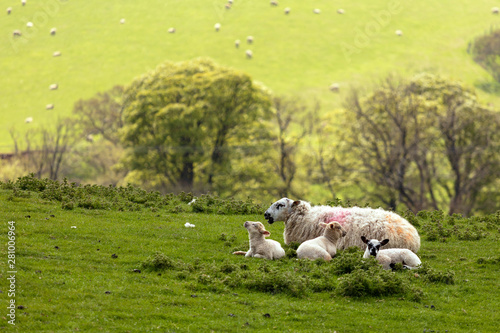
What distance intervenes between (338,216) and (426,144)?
45.5 meters

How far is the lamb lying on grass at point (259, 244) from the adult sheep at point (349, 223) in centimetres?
224

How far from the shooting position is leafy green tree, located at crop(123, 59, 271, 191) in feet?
197

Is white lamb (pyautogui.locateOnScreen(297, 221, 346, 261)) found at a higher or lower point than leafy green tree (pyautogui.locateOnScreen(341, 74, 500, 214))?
lower

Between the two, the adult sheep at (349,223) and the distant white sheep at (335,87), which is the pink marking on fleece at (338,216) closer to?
the adult sheep at (349,223)

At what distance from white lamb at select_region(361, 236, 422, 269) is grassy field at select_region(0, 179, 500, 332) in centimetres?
39

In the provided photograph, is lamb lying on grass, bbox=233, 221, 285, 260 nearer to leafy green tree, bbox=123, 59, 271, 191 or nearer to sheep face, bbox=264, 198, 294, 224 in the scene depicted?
sheep face, bbox=264, 198, 294, 224

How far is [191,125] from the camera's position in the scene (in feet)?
199

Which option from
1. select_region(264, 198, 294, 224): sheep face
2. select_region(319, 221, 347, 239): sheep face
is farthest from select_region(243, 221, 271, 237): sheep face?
select_region(264, 198, 294, 224): sheep face

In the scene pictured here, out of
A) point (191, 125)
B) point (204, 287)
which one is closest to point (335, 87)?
point (191, 125)

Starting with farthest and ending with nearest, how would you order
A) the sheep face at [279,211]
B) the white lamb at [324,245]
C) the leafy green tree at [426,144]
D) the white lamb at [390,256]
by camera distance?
the leafy green tree at [426,144], the sheep face at [279,211], the white lamb at [324,245], the white lamb at [390,256]

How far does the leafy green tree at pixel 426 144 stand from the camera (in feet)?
190

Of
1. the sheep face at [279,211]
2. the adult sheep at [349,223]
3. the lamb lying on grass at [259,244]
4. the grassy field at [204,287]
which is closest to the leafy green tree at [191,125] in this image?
the grassy field at [204,287]

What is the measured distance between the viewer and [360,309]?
11.9 m

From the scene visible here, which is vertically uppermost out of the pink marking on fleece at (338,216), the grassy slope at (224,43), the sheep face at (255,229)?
the grassy slope at (224,43)
